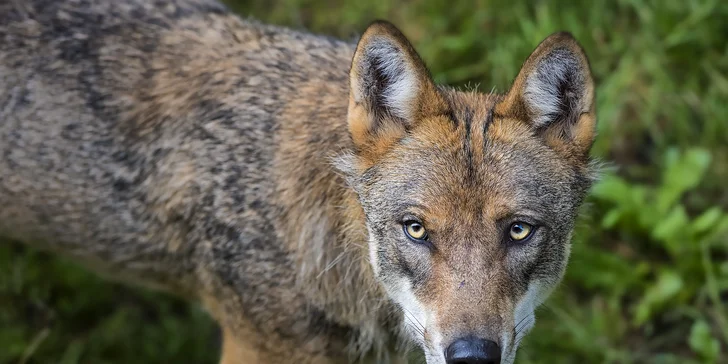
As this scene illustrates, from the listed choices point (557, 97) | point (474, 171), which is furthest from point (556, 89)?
point (474, 171)

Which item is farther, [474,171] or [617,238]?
[617,238]

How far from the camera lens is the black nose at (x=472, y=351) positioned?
3.34 metres

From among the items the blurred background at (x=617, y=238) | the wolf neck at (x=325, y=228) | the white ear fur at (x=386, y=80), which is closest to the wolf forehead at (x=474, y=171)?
the white ear fur at (x=386, y=80)

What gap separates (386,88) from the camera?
12.9 ft

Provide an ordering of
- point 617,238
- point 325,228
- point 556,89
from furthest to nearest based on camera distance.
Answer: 1. point 617,238
2. point 325,228
3. point 556,89

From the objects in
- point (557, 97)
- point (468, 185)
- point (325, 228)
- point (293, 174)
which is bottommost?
point (325, 228)

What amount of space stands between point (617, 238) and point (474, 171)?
2937 mm

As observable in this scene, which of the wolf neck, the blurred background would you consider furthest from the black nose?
the blurred background

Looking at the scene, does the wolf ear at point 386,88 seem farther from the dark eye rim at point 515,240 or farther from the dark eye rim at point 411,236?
the dark eye rim at point 515,240

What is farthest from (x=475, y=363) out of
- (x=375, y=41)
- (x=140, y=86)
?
(x=140, y=86)

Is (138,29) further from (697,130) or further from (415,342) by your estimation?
(697,130)

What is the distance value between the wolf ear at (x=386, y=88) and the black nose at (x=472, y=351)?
1.00 meters

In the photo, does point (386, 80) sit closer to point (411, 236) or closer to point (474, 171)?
point (474, 171)

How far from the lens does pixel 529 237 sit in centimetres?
365
